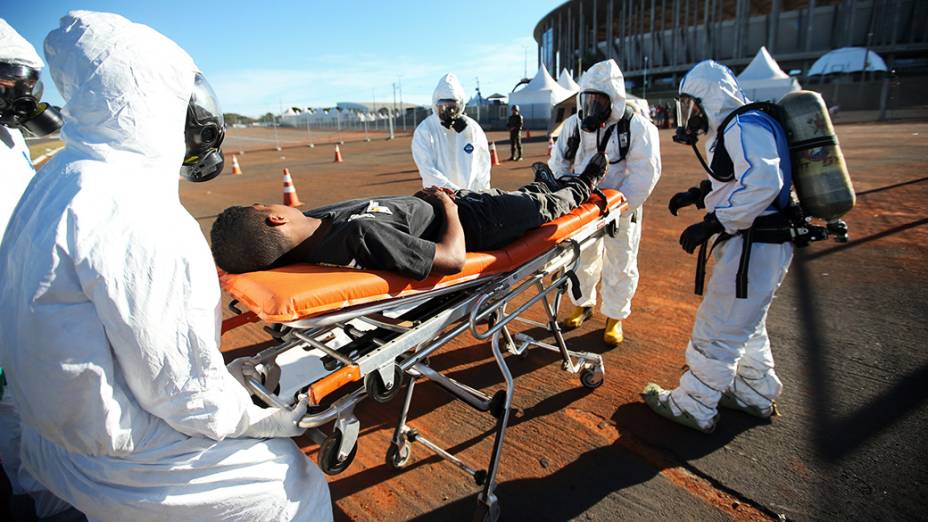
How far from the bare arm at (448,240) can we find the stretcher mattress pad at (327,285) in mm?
47

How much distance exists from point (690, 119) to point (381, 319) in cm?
231

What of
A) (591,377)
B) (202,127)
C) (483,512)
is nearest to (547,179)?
(591,377)

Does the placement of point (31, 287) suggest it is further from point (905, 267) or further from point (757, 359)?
point (905, 267)

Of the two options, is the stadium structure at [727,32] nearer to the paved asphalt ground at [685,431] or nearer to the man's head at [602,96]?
the man's head at [602,96]

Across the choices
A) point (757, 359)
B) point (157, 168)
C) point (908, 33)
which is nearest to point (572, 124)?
point (757, 359)

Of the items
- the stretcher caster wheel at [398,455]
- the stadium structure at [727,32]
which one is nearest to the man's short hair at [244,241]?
the stretcher caster wheel at [398,455]

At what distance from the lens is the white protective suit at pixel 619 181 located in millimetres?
3824

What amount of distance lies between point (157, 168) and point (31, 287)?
16.9 inches

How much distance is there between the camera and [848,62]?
34125 millimetres

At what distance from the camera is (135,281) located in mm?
1181

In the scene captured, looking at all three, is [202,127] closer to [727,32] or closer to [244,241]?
[244,241]

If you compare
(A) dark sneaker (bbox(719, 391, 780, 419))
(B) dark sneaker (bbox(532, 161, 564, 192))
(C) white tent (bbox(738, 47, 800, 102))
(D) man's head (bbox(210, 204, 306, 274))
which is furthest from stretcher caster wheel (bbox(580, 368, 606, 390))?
(C) white tent (bbox(738, 47, 800, 102))

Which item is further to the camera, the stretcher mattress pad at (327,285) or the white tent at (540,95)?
the white tent at (540,95)

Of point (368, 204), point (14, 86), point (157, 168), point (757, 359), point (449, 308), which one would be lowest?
point (757, 359)
